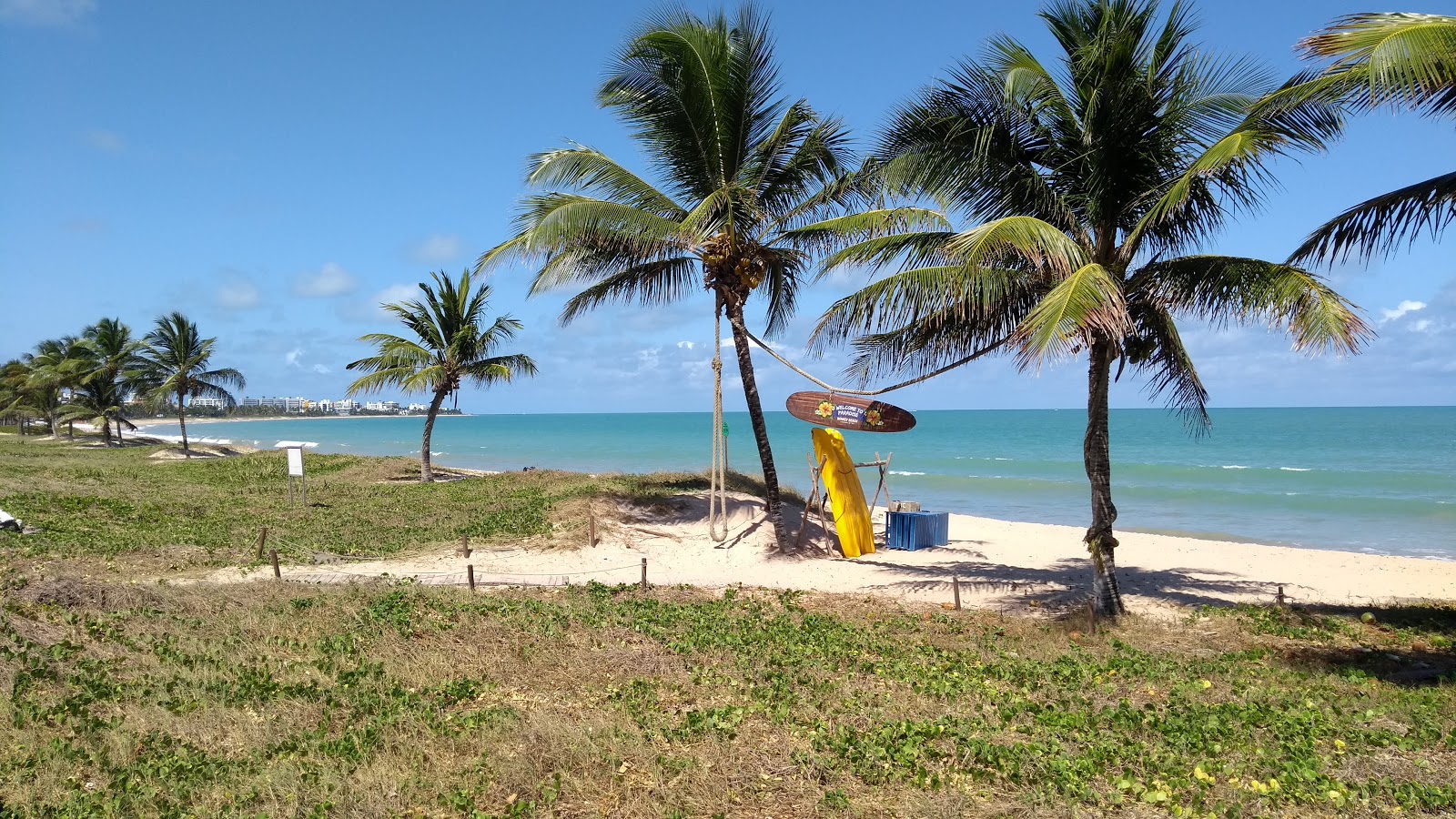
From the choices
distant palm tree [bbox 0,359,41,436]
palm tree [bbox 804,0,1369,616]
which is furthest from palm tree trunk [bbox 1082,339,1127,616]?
distant palm tree [bbox 0,359,41,436]

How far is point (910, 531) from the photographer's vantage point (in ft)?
50.0

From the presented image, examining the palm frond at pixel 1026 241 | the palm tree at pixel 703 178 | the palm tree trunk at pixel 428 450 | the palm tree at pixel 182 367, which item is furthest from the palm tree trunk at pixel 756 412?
the palm tree at pixel 182 367

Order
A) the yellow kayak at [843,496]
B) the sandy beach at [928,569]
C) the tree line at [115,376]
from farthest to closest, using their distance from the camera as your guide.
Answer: the tree line at [115,376], the yellow kayak at [843,496], the sandy beach at [928,569]

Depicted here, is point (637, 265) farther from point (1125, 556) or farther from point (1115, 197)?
point (1125, 556)

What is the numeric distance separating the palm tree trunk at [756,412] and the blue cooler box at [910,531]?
205 centimetres

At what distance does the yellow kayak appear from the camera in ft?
47.3

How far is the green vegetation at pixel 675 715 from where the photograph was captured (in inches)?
183

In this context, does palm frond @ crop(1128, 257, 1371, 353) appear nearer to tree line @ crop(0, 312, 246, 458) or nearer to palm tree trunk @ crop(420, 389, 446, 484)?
palm tree trunk @ crop(420, 389, 446, 484)

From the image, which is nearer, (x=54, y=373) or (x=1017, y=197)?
(x=1017, y=197)

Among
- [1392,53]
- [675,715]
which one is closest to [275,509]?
[675,715]

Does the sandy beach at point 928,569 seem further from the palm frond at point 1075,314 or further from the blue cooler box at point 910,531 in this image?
the palm frond at point 1075,314

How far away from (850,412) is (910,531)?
3.35 m

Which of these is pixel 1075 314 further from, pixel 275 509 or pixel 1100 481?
pixel 275 509

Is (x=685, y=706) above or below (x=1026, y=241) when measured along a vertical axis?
below
